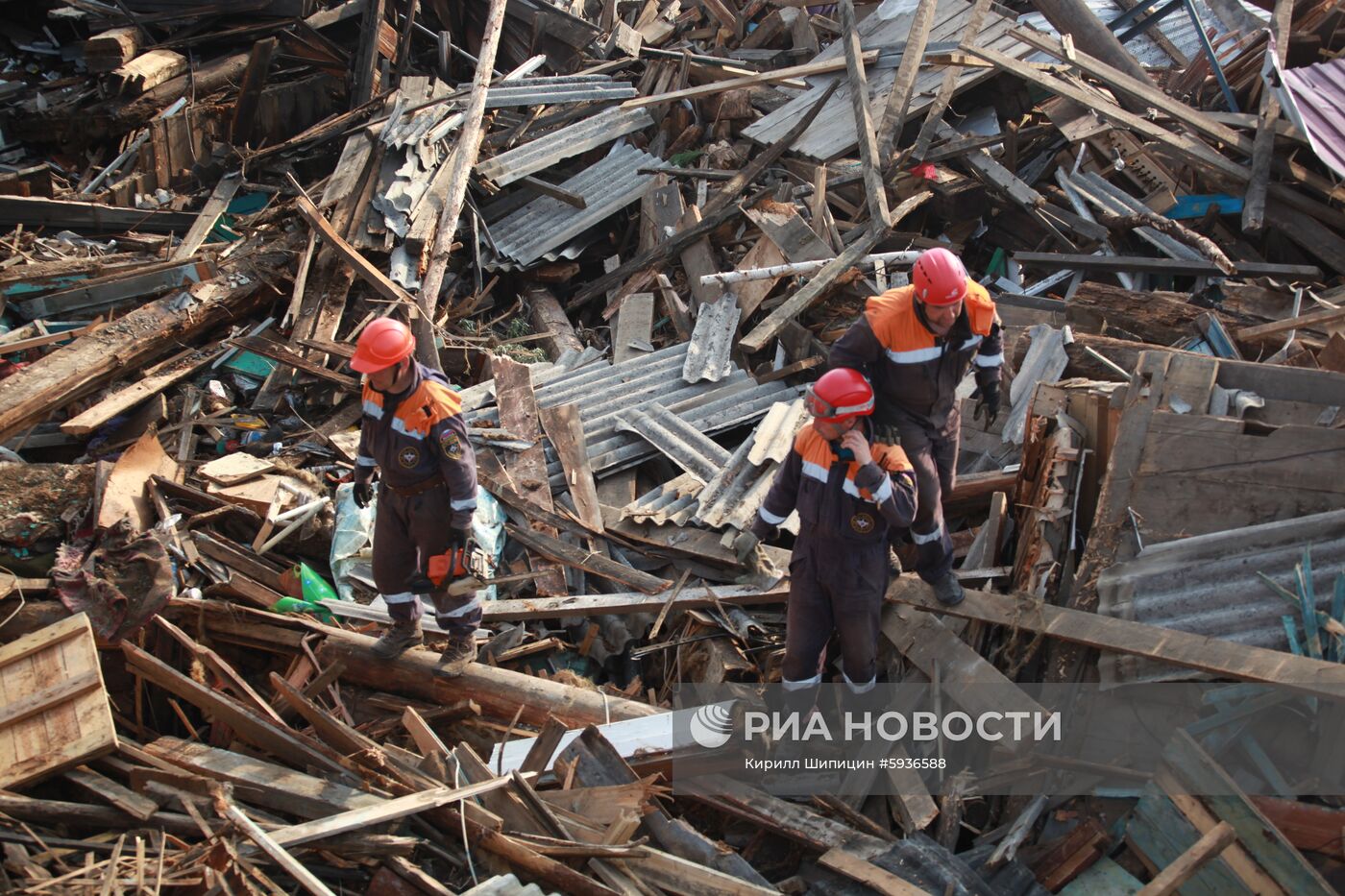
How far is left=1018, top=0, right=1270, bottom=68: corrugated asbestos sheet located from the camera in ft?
33.9

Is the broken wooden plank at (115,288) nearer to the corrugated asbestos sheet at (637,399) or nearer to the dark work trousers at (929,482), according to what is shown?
the corrugated asbestos sheet at (637,399)

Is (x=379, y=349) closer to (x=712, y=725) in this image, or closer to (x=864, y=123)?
(x=712, y=725)

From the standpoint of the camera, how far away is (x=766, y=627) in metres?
5.87

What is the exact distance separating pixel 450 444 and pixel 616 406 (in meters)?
2.69

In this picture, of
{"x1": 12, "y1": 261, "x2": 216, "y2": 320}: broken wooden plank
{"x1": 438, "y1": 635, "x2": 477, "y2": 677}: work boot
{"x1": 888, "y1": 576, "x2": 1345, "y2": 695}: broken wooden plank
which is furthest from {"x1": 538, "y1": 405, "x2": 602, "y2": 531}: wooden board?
{"x1": 12, "y1": 261, "x2": 216, "y2": 320}: broken wooden plank

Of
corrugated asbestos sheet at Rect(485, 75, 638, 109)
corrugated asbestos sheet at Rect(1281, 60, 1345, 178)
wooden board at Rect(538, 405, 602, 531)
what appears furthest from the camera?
corrugated asbestos sheet at Rect(485, 75, 638, 109)

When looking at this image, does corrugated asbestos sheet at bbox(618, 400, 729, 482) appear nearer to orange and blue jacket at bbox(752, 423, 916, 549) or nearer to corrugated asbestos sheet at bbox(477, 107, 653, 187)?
orange and blue jacket at bbox(752, 423, 916, 549)

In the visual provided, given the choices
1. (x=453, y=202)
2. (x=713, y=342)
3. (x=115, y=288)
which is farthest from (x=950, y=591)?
(x=115, y=288)

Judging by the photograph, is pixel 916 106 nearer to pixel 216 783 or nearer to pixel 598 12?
pixel 598 12

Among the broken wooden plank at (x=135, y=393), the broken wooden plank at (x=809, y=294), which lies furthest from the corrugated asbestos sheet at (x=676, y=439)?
the broken wooden plank at (x=135, y=393)

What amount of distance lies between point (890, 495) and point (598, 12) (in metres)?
9.83

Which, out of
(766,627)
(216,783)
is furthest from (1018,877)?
(216,783)

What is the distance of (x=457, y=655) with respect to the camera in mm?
5504

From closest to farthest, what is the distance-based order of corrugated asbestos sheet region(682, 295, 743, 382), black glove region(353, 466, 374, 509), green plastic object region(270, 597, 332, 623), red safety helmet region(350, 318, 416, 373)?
red safety helmet region(350, 318, 416, 373), black glove region(353, 466, 374, 509), green plastic object region(270, 597, 332, 623), corrugated asbestos sheet region(682, 295, 743, 382)
